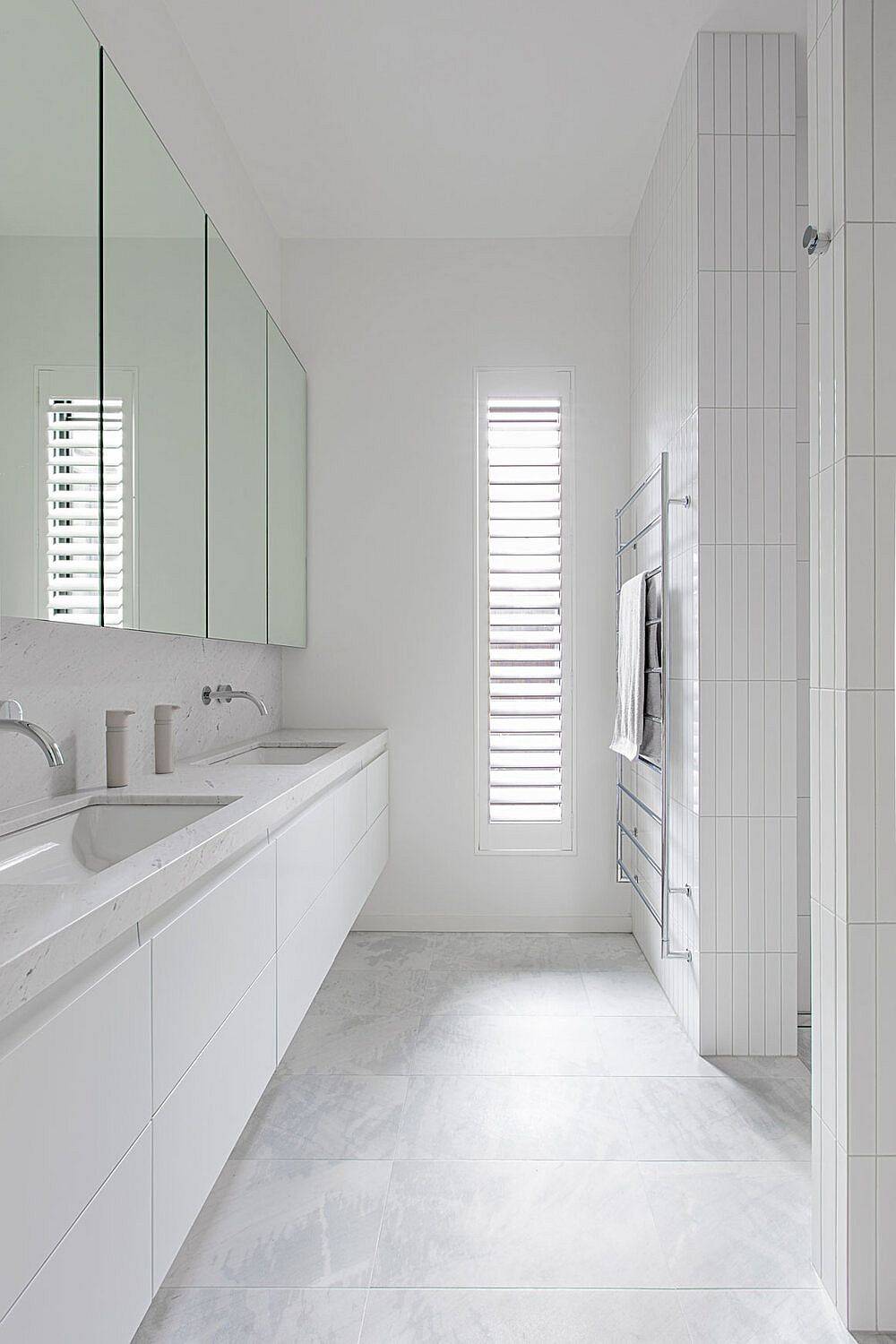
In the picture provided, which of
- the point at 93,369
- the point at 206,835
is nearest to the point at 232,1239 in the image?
the point at 206,835

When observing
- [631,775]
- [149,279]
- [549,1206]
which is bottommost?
[549,1206]

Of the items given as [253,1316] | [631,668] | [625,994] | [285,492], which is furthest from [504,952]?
[253,1316]

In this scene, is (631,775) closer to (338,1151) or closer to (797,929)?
(797,929)

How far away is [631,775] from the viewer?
11.4 ft

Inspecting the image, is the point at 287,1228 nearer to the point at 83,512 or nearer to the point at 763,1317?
the point at 763,1317

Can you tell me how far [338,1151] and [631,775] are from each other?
1874 mm

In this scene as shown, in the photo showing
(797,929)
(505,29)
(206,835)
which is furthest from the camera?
(797,929)

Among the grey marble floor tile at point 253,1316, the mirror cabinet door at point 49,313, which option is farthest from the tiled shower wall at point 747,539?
the mirror cabinet door at point 49,313

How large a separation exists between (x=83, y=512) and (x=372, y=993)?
1958mm

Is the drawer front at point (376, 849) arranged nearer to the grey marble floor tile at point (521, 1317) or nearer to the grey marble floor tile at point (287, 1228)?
the grey marble floor tile at point (287, 1228)

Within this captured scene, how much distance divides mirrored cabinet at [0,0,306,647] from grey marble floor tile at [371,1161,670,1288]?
1.28 metres

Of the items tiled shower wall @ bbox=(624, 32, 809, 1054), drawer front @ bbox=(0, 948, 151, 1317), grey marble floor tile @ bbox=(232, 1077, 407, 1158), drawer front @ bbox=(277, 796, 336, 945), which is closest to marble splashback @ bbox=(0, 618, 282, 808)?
drawer front @ bbox=(277, 796, 336, 945)

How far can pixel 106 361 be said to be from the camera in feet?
5.36

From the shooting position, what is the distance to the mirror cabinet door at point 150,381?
167cm
